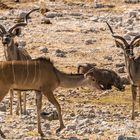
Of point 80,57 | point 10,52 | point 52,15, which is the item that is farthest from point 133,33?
point 10,52

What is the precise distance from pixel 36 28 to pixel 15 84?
16.3 meters

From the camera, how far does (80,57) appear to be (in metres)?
22.0

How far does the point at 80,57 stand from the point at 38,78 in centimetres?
1007

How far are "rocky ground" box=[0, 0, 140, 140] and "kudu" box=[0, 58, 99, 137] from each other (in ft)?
2.13

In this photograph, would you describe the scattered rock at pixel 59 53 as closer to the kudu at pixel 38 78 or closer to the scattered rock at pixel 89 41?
the scattered rock at pixel 89 41

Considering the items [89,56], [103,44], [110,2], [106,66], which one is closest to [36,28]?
[103,44]

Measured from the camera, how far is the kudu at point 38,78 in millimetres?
11766

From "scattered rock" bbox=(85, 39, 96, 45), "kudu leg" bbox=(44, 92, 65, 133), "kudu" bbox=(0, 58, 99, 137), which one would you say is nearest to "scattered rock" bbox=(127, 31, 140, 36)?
"scattered rock" bbox=(85, 39, 96, 45)

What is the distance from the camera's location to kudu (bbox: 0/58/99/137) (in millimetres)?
11766

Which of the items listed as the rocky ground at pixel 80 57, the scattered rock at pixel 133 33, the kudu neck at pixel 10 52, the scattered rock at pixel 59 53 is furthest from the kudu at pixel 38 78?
the scattered rock at pixel 133 33

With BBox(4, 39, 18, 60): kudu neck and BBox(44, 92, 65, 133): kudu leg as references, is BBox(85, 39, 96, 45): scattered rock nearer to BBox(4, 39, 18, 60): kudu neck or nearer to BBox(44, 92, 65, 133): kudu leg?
BBox(4, 39, 18, 60): kudu neck

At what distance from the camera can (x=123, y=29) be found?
27922mm

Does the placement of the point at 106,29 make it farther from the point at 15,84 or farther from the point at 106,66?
the point at 15,84

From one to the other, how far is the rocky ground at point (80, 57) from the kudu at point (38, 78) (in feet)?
2.13
